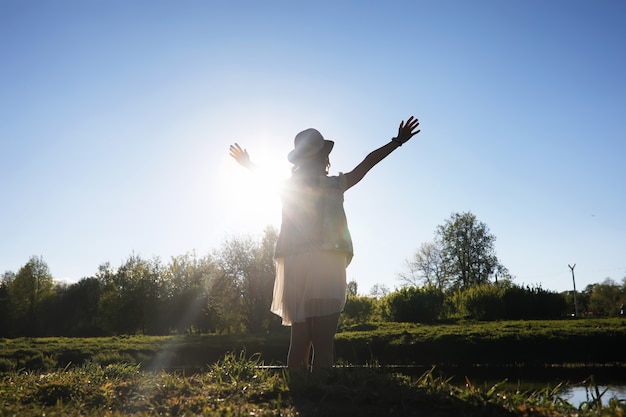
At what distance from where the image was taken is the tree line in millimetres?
34062

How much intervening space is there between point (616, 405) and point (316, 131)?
3056 mm

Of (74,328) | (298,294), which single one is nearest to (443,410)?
(298,294)

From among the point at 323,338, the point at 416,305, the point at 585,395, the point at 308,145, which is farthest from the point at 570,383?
the point at 416,305

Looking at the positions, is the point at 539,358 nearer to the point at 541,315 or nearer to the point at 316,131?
→ the point at 316,131

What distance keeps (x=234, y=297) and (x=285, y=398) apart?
32.7 metres

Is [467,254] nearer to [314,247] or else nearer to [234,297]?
[234,297]

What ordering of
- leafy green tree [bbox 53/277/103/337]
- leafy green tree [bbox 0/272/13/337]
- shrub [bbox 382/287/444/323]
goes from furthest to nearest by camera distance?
leafy green tree [bbox 53/277/103/337], leafy green tree [bbox 0/272/13/337], shrub [bbox 382/287/444/323]

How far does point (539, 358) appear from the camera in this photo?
1526 cm

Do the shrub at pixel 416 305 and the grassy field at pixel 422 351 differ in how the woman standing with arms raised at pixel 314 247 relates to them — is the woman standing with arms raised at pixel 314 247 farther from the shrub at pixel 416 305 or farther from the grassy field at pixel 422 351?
the shrub at pixel 416 305

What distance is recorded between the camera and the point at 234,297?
114 feet

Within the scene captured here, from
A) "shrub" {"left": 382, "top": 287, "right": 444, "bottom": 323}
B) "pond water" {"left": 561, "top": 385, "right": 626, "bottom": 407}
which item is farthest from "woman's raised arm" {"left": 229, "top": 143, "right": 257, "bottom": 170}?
"shrub" {"left": 382, "top": 287, "right": 444, "bottom": 323}

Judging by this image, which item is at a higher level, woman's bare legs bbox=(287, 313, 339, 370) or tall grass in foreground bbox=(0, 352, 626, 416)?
woman's bare legs bbox=(287, 313, 339, 370)

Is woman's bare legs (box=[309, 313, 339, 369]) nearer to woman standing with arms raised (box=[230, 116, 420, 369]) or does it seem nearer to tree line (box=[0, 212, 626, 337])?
woman standing with arms raised (box=[230, 116, 420, 369])

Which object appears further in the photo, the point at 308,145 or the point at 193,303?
the point at 193,303
